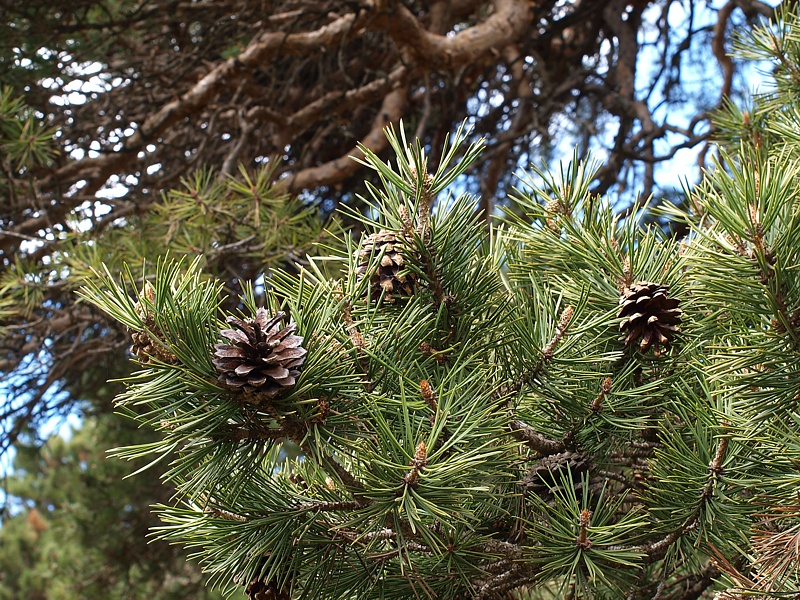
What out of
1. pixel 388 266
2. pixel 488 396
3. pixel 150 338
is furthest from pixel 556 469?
pixel 150 338

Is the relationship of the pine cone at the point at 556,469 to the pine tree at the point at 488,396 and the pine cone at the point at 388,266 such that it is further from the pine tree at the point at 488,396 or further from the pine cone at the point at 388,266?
the pine cone at the point at 388,266

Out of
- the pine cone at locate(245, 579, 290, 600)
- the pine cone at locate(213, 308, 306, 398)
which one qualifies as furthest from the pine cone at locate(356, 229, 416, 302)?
the pine cone at locate(245, 579, 290, 600)

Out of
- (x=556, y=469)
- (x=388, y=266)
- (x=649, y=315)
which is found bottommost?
(x=556, y=469)

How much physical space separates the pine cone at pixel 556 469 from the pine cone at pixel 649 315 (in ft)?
0.44

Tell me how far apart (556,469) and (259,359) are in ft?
1.17

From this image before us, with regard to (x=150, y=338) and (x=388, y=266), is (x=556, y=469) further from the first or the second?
(x=150, y=338)

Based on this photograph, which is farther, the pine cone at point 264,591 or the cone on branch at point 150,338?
the pine cone at point 264,591

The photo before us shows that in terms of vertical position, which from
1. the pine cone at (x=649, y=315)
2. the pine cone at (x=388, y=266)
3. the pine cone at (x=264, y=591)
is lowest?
the pine cone at (x=264, y=591)

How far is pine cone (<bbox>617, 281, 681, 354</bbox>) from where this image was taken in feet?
2.32

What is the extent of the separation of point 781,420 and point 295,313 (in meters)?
0.43

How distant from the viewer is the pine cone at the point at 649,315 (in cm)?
71

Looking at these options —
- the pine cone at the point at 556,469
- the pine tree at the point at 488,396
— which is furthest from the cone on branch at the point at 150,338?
the pine cone at the point at 556,469

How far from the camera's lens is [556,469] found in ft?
2.53

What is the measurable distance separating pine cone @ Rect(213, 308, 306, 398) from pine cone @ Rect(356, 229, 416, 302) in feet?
0.46
